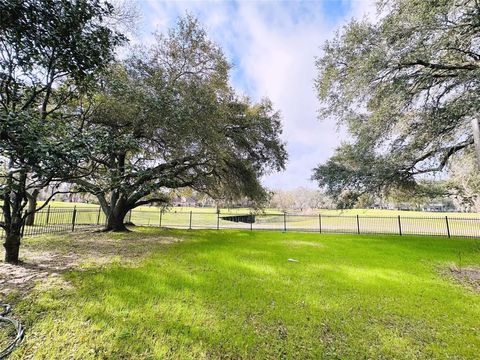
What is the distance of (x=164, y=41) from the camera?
9320 mm

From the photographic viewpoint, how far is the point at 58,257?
6.16 meters

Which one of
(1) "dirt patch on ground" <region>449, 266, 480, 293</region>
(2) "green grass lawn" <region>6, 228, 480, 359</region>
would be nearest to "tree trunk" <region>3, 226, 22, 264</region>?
(2) "green grass lawn" <region>6, 228, 480, 359</region>

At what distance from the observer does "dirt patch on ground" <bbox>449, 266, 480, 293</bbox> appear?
524 centimetres

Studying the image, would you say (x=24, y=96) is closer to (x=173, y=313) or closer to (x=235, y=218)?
(x=173, y=313)

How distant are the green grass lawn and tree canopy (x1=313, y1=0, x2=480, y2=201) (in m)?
3.94

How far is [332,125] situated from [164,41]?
300 inches

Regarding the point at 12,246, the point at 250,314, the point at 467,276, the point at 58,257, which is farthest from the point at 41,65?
the point at 467,276

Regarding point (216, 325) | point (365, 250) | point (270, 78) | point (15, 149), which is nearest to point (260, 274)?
point (216, 325)

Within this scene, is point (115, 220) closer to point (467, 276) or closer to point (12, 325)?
point (12, 325)

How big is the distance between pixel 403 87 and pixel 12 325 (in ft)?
30.9

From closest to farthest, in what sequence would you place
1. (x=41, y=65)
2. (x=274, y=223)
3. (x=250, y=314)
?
(x=250, y=314), (x=41, y=65), (x=274, y=223)

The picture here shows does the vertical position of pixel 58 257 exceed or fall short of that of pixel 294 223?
it exceeds it

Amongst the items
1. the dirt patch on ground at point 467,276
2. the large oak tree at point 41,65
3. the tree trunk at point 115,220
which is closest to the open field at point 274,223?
the tree trunk at point 115,220

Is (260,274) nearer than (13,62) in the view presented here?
No
